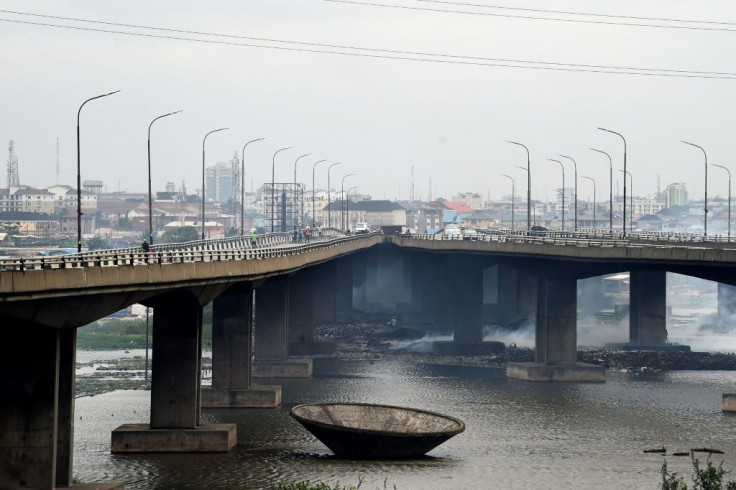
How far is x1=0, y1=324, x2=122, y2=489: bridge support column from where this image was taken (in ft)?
176

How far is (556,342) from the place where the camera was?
11994cm

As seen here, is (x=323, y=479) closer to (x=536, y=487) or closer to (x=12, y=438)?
(x=536, y=487)

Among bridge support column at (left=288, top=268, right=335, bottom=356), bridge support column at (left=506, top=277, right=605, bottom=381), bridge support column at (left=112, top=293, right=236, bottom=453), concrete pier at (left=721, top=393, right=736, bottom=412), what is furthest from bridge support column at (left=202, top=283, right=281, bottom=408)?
bridge support column at (left=288, top=268, right=335, bottom=356)

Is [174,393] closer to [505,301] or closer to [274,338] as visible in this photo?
[274,338]

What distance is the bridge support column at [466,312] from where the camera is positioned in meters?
144

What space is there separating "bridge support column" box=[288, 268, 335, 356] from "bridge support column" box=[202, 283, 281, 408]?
138ft

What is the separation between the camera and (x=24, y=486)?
2148 inches

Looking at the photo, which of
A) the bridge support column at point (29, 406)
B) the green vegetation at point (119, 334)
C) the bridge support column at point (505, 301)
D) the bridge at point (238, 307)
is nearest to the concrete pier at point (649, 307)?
the bridge at point (238, 307)

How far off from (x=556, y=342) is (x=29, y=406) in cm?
7100

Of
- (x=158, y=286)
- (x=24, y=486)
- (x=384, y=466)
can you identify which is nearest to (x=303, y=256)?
(x=384, y=466)

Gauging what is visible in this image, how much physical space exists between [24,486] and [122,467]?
16.2 meters

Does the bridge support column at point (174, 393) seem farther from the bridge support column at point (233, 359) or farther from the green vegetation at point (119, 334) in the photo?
the green vegetation at point (119, 334)

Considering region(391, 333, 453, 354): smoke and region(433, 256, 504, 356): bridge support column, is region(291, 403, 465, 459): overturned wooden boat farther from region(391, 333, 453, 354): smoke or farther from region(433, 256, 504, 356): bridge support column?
region(391, 333, 453, 354): smoke

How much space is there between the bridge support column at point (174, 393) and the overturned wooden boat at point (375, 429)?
4987 mm
